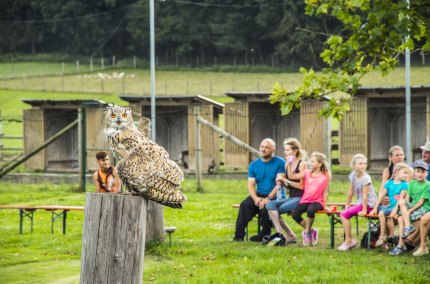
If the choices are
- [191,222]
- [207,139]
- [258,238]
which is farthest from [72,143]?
[258,238]

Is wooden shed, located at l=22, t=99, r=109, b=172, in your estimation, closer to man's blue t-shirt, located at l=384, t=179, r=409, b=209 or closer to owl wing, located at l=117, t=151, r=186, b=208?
man's blue t-shirt, located at l=384, t=179, r=409, b=209

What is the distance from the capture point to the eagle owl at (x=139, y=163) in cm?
896

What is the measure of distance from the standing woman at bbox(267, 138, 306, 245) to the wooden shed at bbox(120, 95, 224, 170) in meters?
14.9

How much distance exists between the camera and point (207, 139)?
1222 inches

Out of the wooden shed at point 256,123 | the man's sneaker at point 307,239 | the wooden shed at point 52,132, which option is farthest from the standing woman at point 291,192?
the wooden shed at point 52,132

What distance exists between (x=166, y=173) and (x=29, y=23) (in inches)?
2958

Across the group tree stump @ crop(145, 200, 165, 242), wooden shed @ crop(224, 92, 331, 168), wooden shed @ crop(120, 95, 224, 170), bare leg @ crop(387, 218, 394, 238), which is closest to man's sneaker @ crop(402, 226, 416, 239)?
bare leg @ crop(387, 218, 394, 238)

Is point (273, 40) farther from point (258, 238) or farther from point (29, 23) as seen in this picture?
point (258, 238)

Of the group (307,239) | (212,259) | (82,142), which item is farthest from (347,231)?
(82,142)

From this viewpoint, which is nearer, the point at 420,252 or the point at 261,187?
the point at 420,252

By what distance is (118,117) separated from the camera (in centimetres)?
909

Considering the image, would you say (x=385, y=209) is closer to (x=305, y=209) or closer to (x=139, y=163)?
(x=305, y=209)

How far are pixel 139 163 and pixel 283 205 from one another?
6.36m

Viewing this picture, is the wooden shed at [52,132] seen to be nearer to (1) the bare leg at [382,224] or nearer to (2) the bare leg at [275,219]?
(2) the bare leg at [275,219]
